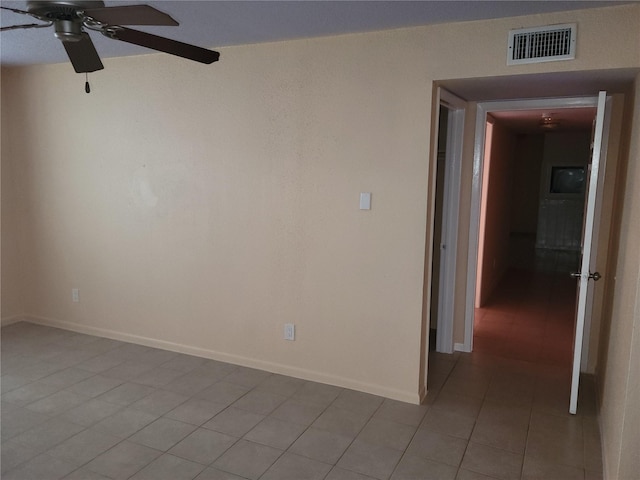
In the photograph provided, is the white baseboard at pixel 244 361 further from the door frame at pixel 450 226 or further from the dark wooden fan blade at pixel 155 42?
the dark wooden fan blade at pixel 155 42

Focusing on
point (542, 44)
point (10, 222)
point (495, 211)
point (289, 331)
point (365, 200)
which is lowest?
point (289, 331)

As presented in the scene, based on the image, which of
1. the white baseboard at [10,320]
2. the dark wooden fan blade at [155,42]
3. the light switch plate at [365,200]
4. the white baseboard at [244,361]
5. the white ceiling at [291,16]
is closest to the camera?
the dark wooden fan blade at [155,42]

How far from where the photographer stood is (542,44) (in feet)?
8.19

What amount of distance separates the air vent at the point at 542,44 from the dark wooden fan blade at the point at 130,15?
1.83 metres

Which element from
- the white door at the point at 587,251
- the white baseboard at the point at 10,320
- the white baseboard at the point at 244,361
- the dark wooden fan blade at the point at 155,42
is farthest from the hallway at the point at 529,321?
the white baseboard at the point at 10,320

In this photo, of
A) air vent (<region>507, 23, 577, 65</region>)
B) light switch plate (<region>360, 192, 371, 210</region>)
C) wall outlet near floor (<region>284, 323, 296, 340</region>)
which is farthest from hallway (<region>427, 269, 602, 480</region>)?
air vent (<region>507, 23, 577, 65</region>)

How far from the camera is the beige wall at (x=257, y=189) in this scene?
292cm

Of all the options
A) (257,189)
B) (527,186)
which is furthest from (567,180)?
(257,189)

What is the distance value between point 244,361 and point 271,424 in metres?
0.90

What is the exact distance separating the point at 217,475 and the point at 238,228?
68.2 inches

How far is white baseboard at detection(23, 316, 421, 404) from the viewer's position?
317cm

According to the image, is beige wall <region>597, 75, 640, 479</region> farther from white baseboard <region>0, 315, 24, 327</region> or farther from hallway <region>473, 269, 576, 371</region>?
white baseboard <region>0, 315, 24, 327</region>

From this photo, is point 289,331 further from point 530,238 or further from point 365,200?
point 530,238

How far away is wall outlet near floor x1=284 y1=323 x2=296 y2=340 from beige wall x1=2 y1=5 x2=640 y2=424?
0.06 metres
